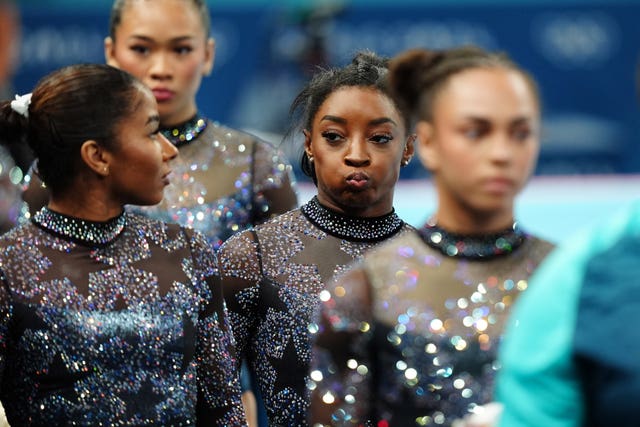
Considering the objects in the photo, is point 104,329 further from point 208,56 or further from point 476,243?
point 208,56

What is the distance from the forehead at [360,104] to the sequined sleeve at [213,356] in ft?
1.54

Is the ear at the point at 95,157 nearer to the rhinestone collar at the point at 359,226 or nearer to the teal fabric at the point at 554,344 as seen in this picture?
the rhinestone collar at the point at 359,226

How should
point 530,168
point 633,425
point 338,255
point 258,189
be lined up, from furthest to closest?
point 258,189, point 338,255, point 530,168, point 633,425

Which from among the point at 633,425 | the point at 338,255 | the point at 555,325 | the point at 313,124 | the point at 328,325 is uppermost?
the point at 313,124

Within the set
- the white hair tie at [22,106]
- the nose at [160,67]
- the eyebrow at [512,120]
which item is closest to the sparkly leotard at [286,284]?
the white hair tie at [22,106]

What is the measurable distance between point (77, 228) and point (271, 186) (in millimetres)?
993

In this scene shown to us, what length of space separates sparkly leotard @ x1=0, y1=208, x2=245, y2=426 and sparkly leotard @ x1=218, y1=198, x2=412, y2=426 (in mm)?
311

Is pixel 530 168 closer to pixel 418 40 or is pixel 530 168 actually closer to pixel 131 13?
pixel 131 13

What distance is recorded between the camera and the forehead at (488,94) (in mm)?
2053

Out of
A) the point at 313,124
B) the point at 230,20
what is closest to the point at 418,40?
the point at 230,20

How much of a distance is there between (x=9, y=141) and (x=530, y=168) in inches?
46.8

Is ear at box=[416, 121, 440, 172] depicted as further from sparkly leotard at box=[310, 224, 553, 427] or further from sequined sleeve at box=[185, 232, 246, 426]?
sequined sleeve at box=[185, 232, 246, 426]

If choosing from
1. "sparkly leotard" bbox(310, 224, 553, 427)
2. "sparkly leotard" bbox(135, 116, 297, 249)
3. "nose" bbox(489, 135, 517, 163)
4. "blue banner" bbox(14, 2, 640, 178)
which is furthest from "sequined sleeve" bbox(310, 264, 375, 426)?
"blue banner" bbox(14, 2, 640, 178)

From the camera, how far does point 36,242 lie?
258cm
